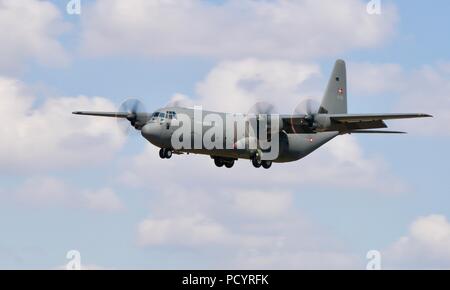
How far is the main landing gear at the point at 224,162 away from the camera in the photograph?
61250 millimetres

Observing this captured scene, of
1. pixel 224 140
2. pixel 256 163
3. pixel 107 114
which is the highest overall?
pixel 107 114

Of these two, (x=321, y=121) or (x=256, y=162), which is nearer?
(x=321, y=121)

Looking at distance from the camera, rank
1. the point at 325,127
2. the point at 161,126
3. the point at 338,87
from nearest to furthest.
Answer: the point at 161,126 < the point at 325,127 < the point at 338,87

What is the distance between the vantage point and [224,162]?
61406mm

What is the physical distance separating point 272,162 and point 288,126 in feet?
9.61

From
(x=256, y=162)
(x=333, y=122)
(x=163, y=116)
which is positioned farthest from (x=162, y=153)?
(x=333, y=122)

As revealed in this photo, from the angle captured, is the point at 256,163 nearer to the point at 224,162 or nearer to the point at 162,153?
the point at 224,162

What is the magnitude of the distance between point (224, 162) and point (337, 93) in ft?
36.5

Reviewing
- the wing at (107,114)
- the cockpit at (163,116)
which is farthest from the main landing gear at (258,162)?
the wing at (107,114)
